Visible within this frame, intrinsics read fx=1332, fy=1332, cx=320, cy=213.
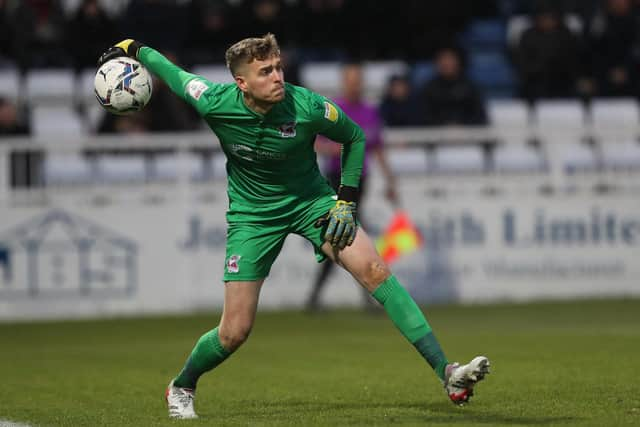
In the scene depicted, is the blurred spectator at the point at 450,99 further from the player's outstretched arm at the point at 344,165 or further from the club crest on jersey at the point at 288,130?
the club crest on jersey at the point at 288,130

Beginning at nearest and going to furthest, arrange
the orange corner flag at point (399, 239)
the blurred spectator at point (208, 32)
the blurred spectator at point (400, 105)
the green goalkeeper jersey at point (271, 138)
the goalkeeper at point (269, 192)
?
the goalkeeper at point (269, 192) → the green goalkeeper jersey at point (271, 138) → the orange corner flag at point (399, 239) → the blurred spectator at point (400, 105) → the blurred spectator at point (208, 32)

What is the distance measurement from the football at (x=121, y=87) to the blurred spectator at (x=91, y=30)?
10.1 meters

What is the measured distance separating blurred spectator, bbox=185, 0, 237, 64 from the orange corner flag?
450 cm

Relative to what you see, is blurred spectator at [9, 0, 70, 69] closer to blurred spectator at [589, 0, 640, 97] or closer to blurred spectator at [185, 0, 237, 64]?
blurred spectator at [185, 0, 237, 64]

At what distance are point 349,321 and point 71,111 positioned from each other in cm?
542

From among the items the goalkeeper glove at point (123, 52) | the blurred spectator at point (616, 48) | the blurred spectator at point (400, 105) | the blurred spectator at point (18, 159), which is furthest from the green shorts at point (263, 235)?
the blurred spectator at point (616, 48)

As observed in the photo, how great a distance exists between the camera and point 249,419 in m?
7.27

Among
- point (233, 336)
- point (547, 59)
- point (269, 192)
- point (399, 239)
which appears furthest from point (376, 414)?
point (547, 59)

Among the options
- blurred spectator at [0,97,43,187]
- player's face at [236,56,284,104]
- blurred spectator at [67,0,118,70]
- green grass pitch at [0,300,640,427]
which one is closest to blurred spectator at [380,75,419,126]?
green grass pitch at [0,300,640,427]

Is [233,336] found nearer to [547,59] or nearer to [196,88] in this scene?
[196,88]

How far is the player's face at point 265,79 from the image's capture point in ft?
23.3

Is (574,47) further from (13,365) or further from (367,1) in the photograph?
(13,365)

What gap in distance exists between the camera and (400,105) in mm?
16453

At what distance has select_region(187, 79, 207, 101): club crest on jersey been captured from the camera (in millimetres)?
7391
